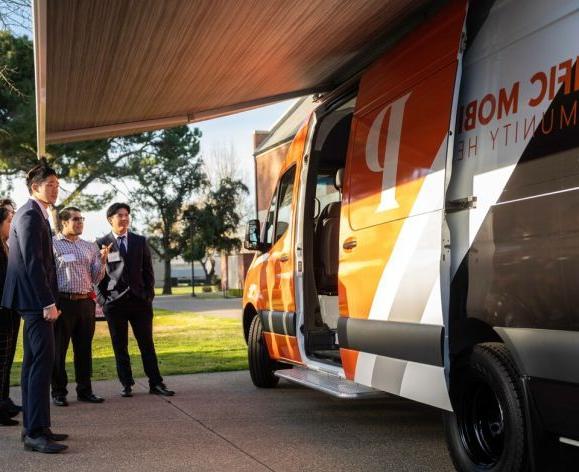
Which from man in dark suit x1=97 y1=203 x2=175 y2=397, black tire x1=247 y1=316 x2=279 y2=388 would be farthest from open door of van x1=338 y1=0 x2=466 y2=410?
man in dark suit x1=97 y1=203 x2=175 y2=397

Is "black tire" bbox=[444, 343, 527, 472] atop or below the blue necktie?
below

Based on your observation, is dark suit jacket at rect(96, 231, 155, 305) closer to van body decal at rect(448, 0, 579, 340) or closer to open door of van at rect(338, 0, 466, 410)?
open door of van at rect(338, 0, 466, 410)

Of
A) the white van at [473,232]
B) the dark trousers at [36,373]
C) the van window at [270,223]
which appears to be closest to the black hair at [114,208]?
the van window at [270,223]

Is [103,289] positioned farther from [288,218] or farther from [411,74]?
[411,74]

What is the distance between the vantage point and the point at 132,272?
26.0 feet

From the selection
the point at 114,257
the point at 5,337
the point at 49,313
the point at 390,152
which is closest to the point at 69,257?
the point at 114,257

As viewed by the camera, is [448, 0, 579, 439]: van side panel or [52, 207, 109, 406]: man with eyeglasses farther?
[52, 207, 109, 406]: man with eyeglasses

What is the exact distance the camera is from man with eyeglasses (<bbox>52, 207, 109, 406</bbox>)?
755cm

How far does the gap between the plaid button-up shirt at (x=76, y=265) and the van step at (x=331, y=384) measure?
2.20 metres

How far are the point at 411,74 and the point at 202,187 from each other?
131 feet

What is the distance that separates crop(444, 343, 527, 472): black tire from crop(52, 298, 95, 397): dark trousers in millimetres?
4324

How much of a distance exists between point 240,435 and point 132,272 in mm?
2667

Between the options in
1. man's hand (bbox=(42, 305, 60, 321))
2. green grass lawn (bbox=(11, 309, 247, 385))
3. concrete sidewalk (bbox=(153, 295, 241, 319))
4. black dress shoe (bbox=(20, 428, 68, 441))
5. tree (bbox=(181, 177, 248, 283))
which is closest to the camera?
man's hand (bbox=(42, 305, 60, 321))

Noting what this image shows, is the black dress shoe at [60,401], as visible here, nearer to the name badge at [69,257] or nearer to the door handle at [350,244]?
the name badge at [69,257]
